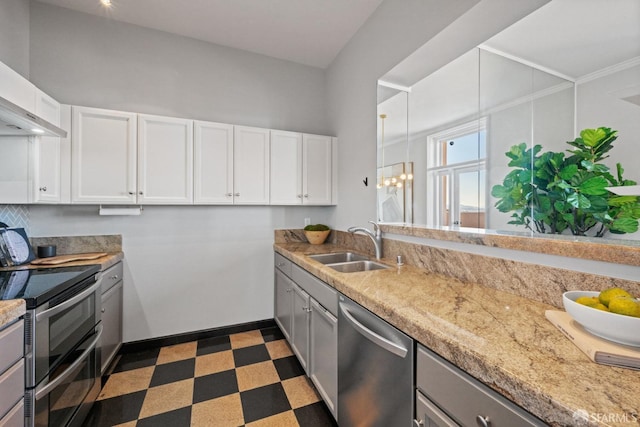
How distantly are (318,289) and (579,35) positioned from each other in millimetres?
1772

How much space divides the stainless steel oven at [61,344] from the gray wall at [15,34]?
1.60m

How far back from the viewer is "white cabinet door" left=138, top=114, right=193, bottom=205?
2.21 m

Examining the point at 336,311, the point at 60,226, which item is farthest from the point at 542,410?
the point at 60,226

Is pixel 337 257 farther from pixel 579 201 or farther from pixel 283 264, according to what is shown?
pixel 579 201

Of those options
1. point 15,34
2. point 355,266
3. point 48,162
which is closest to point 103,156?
point 48,162

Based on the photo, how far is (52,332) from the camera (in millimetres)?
1296

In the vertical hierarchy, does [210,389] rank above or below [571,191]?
below

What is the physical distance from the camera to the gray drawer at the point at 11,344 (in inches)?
40.0

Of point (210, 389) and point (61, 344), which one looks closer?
point (61, 344)

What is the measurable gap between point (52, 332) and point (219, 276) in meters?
1.46

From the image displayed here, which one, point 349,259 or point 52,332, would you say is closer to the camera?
point 52,332

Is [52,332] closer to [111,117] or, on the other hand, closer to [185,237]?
[185,237]

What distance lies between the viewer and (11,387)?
1.06m

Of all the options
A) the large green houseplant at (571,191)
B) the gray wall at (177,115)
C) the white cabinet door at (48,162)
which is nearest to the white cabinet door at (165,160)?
the gray wall at (177,115)
